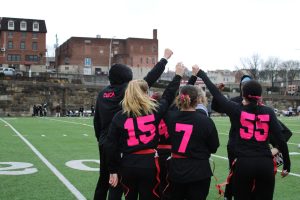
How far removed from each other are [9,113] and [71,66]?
39.1 meters

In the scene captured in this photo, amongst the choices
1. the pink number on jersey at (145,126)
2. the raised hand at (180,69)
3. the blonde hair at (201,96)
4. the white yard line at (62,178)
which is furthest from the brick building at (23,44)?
the pink number on jersey at (145,126)

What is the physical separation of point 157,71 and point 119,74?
48 cm

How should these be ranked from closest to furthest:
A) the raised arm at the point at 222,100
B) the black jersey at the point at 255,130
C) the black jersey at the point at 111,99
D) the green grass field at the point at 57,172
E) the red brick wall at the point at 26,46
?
the black jersey at the point at 255,130 → the raised arm at the point at 222,100 → the black jersey at the point at 111,99 → the green grass field at the point at 57,172 → the red brick wall at the point at 26,46

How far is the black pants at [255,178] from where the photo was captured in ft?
16.7

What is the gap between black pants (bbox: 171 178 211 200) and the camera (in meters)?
4.93

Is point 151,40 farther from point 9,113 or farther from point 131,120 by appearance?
point 131,120

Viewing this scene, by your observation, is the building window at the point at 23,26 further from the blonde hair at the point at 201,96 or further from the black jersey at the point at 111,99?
the blonde hair at the point at 201,96

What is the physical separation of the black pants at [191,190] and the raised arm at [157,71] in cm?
133

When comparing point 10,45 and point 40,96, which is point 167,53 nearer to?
point 40,96

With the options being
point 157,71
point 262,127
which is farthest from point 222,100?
point 157,71

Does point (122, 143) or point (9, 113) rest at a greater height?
point (122, 143)

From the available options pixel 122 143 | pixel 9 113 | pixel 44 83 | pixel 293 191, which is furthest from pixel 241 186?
pixel 44 83

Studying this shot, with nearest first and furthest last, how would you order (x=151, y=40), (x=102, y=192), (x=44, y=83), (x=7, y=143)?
(x=102, y=192) < (x=7, y=143) < (x=44, y=83) < (x=151, y=40)

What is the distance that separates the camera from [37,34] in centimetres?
8812
